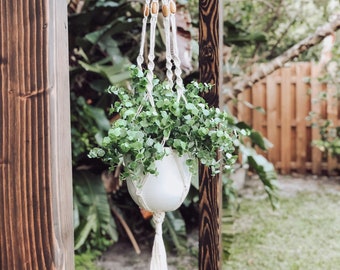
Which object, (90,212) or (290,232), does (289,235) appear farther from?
(90,212)

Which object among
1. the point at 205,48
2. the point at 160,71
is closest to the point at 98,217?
the point at 160,71

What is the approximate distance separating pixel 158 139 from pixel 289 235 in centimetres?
318

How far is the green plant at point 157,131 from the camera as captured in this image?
115 cm

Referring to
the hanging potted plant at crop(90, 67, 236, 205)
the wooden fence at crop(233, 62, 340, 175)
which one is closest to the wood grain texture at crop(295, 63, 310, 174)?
the wooden fence at crop(233, 62, 340, 175)

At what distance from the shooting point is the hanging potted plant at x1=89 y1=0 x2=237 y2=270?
1.16m

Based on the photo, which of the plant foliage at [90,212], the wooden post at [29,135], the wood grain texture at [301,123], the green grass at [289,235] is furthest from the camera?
the wood grain texture at [301,123]

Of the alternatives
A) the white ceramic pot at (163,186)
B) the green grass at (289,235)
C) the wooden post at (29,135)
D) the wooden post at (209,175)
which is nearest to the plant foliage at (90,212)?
the green grass at (289,235)

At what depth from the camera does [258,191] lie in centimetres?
562

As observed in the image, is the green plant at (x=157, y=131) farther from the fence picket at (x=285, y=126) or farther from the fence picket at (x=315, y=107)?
the fence picket at (x=285, y=126)

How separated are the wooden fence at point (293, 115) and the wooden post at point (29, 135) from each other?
5.58 metres

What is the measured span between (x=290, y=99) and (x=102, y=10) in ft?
12.0

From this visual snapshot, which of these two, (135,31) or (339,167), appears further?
(339,167)

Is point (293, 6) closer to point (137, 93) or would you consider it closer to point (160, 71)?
point (160, 71)

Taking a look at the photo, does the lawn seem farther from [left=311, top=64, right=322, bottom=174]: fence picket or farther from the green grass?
[left=311, top=64, right=322, bottom=174]: fence picket
